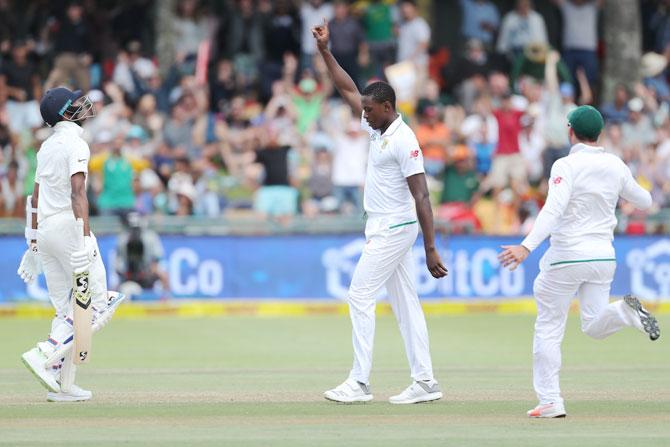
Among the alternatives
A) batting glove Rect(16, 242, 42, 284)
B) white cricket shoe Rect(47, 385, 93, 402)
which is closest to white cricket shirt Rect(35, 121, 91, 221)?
batting glove Rect(16, 242, 42, 284)

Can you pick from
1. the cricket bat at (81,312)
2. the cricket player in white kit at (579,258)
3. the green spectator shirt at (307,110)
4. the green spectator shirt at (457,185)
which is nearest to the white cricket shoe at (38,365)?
the cricket bat at (81,312)

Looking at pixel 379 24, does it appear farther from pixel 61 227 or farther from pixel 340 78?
pixel 61 227

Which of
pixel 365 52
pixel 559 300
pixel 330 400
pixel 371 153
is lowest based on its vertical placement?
pixel 330 400

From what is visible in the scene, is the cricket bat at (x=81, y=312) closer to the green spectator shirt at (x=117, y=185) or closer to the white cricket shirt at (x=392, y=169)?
the white cricket shirt at (x=392, y=169)

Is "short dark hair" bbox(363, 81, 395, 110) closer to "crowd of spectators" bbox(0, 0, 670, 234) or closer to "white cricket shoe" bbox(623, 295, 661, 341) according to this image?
"white cricket shoe" bbox(623, 295, 661, 341)

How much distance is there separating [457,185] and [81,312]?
1340 centimetres

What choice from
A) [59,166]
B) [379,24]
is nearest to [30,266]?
[59,166]

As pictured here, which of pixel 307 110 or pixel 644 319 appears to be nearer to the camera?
pixel 644 319

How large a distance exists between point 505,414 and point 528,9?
17.9m

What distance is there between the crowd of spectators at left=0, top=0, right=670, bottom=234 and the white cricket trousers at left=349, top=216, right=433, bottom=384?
10835mm

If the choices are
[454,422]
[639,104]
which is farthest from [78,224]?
[639,104]

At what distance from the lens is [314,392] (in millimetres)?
11703

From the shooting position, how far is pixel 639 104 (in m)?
25.5

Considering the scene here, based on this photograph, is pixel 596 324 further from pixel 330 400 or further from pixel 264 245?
pixel 264 245
